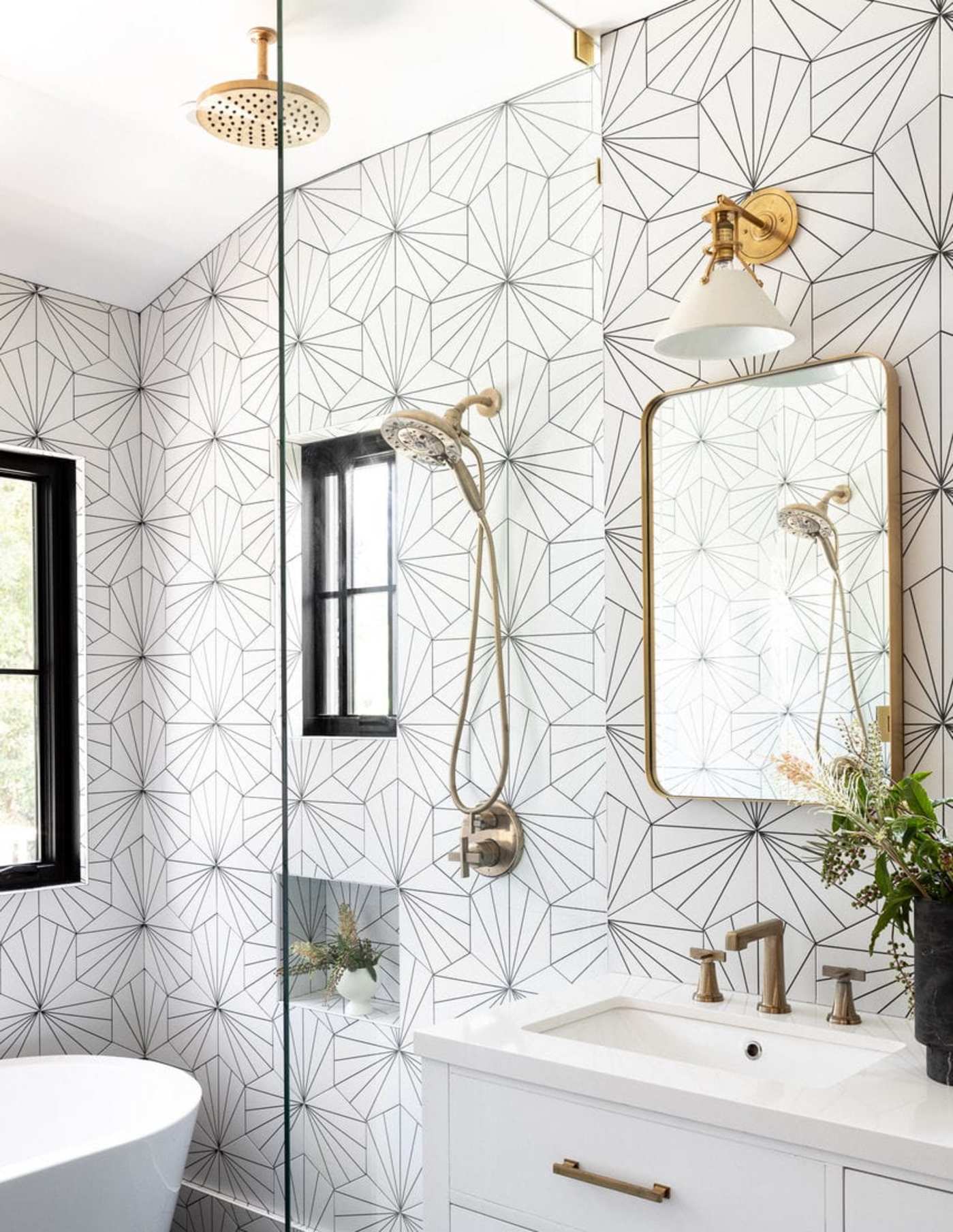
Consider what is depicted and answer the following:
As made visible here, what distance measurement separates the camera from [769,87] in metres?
2.00

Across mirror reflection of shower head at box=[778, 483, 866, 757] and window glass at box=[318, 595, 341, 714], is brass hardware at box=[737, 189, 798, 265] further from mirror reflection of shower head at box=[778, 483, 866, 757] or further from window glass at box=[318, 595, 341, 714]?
window glass at box=[318, 595, 341, 714]

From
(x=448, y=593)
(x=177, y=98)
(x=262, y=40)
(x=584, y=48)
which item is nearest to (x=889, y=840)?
(x=448, y=593)

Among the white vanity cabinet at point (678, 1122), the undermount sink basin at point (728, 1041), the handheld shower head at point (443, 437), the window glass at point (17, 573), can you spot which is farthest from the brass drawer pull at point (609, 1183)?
the window glass at point (17, 573)

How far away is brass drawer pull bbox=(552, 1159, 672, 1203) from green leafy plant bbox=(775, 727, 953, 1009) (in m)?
0.40

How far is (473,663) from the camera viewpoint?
2184mm

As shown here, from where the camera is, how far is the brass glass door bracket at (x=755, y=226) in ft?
6.15

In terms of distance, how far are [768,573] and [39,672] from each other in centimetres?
230

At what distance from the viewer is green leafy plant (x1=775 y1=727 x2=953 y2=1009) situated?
1.51 m

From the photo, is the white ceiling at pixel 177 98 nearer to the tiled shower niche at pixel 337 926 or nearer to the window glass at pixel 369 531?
the window glass at pixel 369 531

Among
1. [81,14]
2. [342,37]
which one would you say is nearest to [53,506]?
[81,14]

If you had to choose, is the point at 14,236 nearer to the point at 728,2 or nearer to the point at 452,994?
the point at 728,2

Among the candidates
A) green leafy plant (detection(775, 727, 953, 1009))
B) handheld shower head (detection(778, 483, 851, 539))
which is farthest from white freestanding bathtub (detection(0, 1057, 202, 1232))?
handheld shower head (detection(778, 483, 851, 539))

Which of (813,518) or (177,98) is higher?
(177,98)

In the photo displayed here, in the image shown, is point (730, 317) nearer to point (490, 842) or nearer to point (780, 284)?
point (780, 284)
